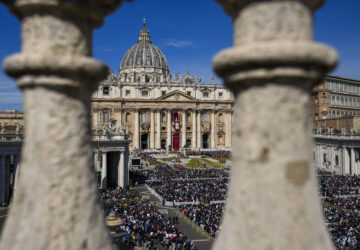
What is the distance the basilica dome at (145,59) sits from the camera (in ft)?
290

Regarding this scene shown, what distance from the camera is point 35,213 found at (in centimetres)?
236

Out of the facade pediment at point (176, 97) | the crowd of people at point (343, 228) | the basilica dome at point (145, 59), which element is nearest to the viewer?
the crowd of people at point (343, 228)

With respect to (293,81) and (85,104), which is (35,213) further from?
(293,81)

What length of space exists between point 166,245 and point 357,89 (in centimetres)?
7103

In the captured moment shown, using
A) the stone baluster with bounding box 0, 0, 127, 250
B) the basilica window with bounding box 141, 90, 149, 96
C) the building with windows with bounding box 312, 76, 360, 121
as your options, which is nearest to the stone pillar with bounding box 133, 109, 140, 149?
the basilica window with bounding box 141, 90, 149, 96

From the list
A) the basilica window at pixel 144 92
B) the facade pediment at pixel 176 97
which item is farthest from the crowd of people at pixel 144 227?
the basilica window at pixel 144 92

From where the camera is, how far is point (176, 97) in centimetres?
7212

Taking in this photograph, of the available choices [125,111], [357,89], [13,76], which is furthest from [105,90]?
[13,76]

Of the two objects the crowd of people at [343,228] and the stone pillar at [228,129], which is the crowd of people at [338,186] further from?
the stone pillar at [228,129]

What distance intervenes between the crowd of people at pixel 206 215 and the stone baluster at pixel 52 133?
14.2 meters

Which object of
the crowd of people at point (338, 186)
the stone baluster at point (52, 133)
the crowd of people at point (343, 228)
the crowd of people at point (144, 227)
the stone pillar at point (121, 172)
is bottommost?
the crowd of people at point (144, 227)

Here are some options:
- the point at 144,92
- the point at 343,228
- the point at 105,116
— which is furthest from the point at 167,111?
the point at 343,228

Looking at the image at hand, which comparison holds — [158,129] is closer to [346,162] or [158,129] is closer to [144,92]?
[144,92]

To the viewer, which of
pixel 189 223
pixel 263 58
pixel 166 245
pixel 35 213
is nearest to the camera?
pixel 263 58
